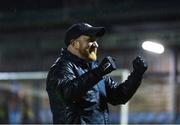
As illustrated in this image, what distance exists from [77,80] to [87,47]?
0.73ft

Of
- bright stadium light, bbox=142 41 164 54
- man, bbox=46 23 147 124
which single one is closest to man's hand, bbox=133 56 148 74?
man, bbox=46 23 147 124

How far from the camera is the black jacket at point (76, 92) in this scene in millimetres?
2611

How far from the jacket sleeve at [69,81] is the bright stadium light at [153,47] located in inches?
234

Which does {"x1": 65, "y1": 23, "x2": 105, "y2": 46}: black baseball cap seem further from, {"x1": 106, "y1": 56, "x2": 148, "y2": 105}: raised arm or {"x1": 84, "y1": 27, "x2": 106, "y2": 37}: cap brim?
{"x1": 106, "y1": 56, "x2": 148, "y2": 105}: raised arm

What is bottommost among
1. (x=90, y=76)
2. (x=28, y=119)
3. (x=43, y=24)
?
(x=28, y=119)

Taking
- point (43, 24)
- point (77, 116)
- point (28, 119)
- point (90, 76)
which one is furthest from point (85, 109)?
point (43, 24)

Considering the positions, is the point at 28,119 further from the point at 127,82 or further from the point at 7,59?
the point at 127,82

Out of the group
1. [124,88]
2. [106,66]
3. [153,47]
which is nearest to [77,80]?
[106,66]

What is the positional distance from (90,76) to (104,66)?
0.08 m

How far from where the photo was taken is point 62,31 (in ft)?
32.0

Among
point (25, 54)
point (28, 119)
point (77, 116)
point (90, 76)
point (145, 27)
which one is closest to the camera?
point (90, 76)

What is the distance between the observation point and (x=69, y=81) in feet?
8.66

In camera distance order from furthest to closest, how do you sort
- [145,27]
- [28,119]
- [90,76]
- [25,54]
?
[25,54] → [145,27] → [28,119] → [90,76]

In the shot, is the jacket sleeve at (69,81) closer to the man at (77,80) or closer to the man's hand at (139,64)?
the man at (77,80)
